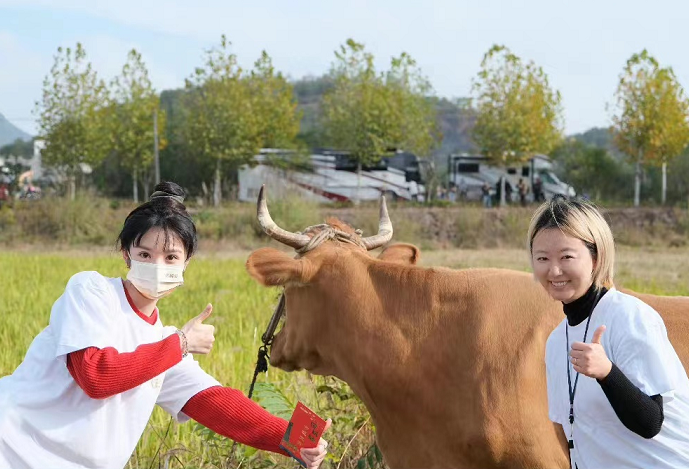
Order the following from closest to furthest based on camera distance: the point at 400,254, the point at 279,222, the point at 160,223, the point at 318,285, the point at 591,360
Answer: the point at 591,360 → the point at 160,223 → the point at 318,285 → the point at 400,254 → the point at 279,222

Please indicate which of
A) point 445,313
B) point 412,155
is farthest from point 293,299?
point 412,155

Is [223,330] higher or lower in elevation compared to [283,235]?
lower

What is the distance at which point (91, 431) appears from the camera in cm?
305

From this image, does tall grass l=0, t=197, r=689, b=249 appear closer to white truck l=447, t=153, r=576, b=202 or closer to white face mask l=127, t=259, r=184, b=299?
white truck l=447, t=153, r=576, b=202

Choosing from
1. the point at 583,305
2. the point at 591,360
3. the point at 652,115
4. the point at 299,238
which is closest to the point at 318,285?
the point at 299,238

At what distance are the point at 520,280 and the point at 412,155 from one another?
4434cm

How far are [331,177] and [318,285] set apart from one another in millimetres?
43119

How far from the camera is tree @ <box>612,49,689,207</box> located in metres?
40.5

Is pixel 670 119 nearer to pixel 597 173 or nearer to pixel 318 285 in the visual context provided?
pixel 597 173

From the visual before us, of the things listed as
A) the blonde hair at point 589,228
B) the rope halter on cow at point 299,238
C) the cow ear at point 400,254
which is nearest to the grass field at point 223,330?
the rope halter on cow at point 299,238

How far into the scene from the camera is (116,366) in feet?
9.58

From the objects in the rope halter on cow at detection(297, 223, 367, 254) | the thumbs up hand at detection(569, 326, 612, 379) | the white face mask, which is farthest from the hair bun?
the thumbs up hand at detection(569, 326, 612, 379)

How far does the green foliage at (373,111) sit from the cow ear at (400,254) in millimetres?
40895

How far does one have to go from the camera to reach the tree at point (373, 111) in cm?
4606
